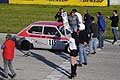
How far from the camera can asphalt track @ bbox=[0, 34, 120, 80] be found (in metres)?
17.9

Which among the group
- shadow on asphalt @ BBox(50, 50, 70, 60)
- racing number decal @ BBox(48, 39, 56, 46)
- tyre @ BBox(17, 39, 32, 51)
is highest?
racing number decal @ BBox(48, 39, 56, 46)

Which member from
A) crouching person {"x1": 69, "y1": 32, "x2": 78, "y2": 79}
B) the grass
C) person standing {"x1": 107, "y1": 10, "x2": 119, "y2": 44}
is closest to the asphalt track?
crouching person {"x1": 69, "y1": 32, "x2": 78, "y2": 79}

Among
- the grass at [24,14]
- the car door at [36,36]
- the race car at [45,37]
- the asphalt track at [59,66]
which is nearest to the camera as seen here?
the asphalt track at [59,66]

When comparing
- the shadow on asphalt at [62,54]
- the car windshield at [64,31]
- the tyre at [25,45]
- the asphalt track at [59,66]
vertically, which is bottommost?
the shadow on asphalt at [62,54]

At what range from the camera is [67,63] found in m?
20.4

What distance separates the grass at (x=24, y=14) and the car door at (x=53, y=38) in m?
7.00

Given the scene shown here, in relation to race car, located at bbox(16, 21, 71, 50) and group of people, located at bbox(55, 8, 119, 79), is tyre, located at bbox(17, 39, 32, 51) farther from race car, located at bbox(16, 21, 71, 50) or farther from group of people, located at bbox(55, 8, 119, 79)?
group of people, located at bbox(55, 8, 119, 79)

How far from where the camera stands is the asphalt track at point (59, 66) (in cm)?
1792

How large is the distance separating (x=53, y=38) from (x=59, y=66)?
3391 mm

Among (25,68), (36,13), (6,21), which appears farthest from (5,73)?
(36,13)

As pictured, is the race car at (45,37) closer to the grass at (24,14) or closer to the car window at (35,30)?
the car window at (35,30)

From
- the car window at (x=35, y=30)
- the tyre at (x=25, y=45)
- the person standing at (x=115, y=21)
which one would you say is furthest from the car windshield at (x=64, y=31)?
the person standing at (x=115, y=21)

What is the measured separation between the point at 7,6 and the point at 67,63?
20209mm

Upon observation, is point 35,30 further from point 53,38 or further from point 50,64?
point 50,64
